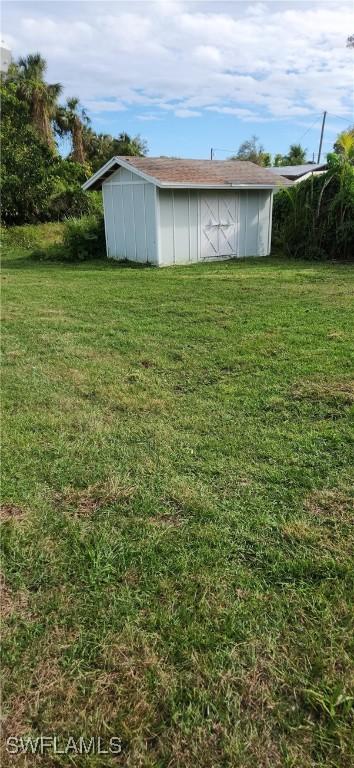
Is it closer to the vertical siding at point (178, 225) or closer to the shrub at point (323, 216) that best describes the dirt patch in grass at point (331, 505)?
the vertical siding at point (178, 225)

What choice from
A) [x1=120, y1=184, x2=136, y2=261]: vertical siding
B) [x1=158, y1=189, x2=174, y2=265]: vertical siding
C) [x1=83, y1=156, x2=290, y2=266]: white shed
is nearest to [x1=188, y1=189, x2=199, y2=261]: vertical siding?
[x1=83, y1=156, x2=290, y2=266]: white shed

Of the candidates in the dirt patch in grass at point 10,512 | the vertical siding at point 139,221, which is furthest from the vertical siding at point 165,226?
the dirt patch in grass at point 10,512

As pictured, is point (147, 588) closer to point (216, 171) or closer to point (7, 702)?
point (7, 702)

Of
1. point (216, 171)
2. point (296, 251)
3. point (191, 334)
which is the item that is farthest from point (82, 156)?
point (191, 334)

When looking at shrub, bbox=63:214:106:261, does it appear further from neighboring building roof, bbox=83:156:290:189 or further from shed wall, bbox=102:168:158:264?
neighboring building roof, bbox=83:156:290:189

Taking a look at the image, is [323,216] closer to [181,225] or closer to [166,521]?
[181,225]

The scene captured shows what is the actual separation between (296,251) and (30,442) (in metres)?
12.2

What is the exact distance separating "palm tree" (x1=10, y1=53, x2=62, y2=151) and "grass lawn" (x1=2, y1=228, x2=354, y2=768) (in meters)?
22.0

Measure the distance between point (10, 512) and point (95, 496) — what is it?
1.46 ft

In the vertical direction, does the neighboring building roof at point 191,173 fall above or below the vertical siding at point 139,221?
above

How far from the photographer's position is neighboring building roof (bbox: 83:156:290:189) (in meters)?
12.3

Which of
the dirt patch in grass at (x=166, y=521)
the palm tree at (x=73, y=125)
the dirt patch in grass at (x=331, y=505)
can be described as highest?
the palm tree at (x=73, y=125)

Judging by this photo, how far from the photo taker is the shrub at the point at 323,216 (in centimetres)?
1251

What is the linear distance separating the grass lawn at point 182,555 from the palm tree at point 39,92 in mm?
21958
